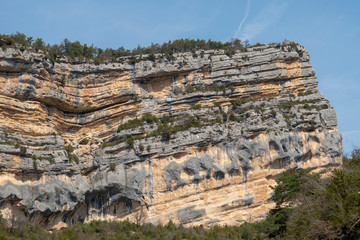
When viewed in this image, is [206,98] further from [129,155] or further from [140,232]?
[140,232]

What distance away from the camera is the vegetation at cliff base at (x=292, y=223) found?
84.3ft

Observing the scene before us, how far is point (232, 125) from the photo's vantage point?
47.1 meters

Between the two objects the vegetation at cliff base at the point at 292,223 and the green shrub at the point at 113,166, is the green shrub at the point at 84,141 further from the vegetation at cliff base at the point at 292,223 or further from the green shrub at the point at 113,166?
the vegetation at cliff base at the point at 292,223

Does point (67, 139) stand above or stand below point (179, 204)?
above

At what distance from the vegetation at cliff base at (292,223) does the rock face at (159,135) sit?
2043 millimetres

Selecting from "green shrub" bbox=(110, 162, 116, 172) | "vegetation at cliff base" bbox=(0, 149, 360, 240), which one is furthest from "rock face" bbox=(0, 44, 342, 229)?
"vegetation at cliff base" bbox=(0, 149, 360, 240)

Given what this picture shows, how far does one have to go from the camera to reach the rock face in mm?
42875

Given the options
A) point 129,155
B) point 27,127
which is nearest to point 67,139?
point 27,127

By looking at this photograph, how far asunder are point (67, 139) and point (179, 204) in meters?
15.1

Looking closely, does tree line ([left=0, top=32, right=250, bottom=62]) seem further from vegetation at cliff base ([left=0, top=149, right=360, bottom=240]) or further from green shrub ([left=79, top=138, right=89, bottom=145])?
vegetation at cliff base ([left=0, top=149, right=360, bottom=240])

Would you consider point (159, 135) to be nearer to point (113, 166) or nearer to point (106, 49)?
point (113, 166)

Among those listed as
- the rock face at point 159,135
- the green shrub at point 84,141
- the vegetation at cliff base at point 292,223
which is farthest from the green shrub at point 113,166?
the green shrub at point 84,141

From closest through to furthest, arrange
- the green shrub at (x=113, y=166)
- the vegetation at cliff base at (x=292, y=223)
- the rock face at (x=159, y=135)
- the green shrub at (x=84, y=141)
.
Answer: the vegetation at cliff base at (x=292, y=223), the rock face at (x=159, y=135), the green shrub at (x=113, y=166), the green shrub at (x=84, y=141)

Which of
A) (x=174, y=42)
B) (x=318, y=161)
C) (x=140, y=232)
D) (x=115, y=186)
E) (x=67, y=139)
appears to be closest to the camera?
(x=140, y=232)
